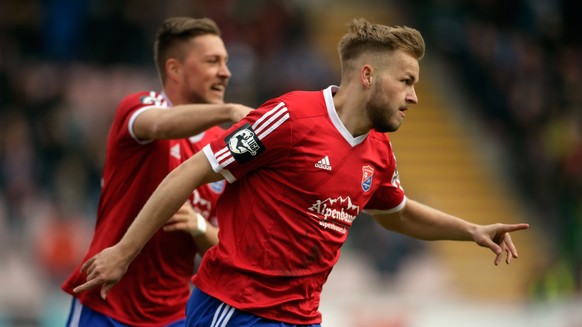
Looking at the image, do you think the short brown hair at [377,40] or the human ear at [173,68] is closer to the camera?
the short brown hair at [377,40]

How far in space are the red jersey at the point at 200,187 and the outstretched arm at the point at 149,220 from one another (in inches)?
39.3

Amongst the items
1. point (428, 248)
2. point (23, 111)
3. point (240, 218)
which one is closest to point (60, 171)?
point (23, 111)

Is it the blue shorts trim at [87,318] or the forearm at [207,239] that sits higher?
the forearm at [207,239]

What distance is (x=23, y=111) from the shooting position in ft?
43.7

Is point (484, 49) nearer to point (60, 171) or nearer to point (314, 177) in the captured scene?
point (60, 171)

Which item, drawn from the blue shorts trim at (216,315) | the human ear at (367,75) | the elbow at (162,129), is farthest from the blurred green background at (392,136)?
the human ear at (367,75)

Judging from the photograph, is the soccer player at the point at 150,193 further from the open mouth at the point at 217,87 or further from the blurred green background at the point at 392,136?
the blurred green background at the point at 392,136

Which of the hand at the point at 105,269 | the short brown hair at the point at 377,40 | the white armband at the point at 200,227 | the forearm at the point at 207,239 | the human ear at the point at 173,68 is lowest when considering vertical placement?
the hand at the point at 105,269

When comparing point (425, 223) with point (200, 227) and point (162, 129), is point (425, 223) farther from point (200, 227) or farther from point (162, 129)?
point (162, 129)

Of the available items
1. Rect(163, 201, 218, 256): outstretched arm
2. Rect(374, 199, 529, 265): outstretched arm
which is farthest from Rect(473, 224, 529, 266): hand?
Rect(163, 201, 218, 256): outstretched arm

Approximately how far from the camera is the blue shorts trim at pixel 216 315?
16.0ft

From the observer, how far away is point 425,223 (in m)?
5.60

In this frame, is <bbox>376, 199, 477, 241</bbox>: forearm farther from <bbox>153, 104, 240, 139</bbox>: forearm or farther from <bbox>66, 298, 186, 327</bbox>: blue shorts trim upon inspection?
<bbox>66, 298, 186, 327</bbox>: blue shorts trim

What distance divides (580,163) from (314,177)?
9902 millimetres
